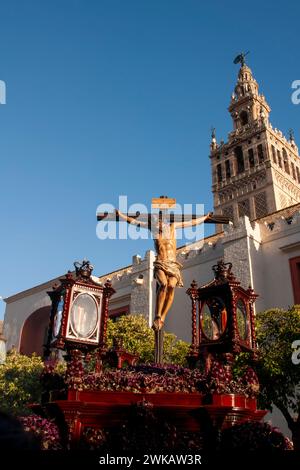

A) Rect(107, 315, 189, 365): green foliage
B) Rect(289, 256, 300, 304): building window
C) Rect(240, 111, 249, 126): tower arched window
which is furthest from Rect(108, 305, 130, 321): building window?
Rect(240, 111, 249, 126): tower arched window

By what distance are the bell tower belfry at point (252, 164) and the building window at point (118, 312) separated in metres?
21.3

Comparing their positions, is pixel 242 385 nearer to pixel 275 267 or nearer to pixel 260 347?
pixel 260 347

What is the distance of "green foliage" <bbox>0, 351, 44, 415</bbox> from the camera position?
49.2ft

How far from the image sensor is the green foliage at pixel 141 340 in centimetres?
1564

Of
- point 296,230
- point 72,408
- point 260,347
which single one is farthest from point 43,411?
point 296,230

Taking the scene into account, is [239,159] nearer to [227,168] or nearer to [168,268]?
[227,168]

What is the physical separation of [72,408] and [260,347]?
10.00 metres

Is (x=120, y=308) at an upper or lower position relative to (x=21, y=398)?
upper

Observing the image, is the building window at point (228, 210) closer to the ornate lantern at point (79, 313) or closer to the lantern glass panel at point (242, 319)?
the lantern glass panel at point (242, 319)

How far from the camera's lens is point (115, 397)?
518 cm

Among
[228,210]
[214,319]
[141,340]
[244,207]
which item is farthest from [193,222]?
[228,210]

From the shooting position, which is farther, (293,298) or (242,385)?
(293,298)

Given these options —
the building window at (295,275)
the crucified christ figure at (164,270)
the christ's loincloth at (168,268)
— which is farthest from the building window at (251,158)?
the christ's loincloth at (168,268)
